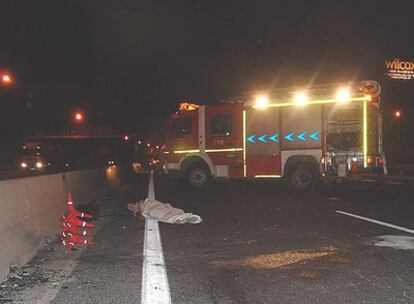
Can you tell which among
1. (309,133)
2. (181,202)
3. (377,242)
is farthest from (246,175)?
(377,242)

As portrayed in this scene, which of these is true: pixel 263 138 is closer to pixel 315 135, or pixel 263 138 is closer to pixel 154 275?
pixel 315 135

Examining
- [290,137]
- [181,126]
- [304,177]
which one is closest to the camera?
[304,177]

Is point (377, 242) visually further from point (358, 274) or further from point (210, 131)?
point (210, 131)

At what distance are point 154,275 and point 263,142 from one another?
10.6m

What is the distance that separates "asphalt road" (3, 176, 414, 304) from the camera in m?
4.63

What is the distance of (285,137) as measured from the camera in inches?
598

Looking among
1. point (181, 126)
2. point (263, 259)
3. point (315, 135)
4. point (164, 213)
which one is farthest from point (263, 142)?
point (263, 259)

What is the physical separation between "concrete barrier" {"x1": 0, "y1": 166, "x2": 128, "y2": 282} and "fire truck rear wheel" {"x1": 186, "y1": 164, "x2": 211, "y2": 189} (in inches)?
277

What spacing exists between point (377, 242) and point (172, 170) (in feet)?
36.2

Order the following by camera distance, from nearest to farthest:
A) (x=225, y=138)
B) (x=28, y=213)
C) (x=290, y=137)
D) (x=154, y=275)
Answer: (x=154, y=275) < (x=28, y=213) < (x=290, y=137) < (x=225, y=138)

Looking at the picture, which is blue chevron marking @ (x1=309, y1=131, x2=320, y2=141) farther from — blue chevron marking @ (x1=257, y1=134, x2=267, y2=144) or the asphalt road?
the asphalt road

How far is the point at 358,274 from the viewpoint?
5211 millimetres

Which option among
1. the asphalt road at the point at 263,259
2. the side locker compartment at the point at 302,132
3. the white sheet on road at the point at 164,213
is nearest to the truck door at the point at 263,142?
the side locker compartment at the point at 302,132

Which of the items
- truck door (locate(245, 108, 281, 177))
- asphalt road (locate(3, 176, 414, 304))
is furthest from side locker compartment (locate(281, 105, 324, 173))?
asphalt road (locate(3, 176, 414, 304))
